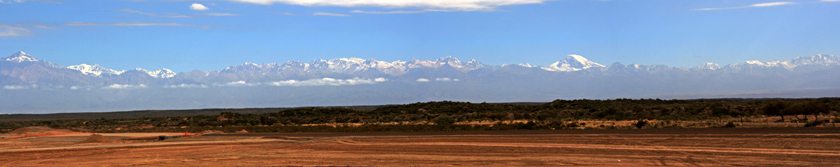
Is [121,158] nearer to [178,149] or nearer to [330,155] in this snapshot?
[178,149]

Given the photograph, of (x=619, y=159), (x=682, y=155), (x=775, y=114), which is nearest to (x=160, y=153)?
(x=619, y=159)

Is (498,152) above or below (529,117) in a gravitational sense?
below

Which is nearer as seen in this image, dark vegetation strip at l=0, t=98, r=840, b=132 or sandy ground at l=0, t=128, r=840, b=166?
sandy ground at l=0, t=128, r=840, b=166

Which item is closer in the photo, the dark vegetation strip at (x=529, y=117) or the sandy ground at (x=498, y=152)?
the sandy ground at (x=498, y=152)

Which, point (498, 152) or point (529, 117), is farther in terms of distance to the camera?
point (529, 117)

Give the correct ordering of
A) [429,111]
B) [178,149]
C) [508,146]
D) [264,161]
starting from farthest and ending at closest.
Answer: [429,111], [178,149], [508,146], [264,161]

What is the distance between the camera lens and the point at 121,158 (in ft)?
77.6

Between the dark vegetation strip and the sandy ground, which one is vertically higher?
the dark vegetation strip

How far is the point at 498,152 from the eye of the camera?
74.0 feet

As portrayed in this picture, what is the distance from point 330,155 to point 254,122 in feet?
135

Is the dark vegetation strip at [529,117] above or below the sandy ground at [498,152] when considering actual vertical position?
above

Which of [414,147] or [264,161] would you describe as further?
[414,147]

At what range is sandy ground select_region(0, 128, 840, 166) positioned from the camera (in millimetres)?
19062

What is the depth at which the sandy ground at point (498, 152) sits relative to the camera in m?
19.1
